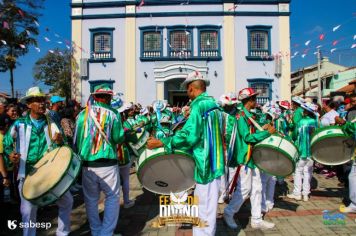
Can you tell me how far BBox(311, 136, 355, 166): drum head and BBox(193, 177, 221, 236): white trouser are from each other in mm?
3003

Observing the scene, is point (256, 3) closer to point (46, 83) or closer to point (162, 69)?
point (162, 69)

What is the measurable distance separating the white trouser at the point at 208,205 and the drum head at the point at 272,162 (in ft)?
4.96

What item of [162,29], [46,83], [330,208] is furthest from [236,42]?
[46,83]

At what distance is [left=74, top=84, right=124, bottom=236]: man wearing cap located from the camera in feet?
14.3

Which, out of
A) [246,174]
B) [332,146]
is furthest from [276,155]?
[332,146]

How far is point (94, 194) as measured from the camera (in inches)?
176

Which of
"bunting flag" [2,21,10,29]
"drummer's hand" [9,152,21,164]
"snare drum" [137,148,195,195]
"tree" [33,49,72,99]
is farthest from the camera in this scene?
"tree" [33,49,72,99]

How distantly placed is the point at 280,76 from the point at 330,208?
1464 cm

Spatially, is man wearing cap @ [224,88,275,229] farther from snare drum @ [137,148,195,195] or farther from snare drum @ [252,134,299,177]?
snare drum @ [137,148,195,195]

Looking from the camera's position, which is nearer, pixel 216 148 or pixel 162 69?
pixel 216 148

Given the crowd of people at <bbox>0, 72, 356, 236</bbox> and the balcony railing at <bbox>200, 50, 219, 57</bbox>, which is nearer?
the crowd of people at <bbox>0, 72, 356, 236</bbox>

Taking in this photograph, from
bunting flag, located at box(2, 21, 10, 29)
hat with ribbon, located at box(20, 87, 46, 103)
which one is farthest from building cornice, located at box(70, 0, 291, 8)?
hat with ribbon, located at box(20, 87, 46, 103)

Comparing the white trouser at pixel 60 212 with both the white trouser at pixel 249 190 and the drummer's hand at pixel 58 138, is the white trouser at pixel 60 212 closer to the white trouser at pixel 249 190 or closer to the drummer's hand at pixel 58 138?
the drummer's hand at pixel 58 138

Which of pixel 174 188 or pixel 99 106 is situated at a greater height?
pixel 99 106
